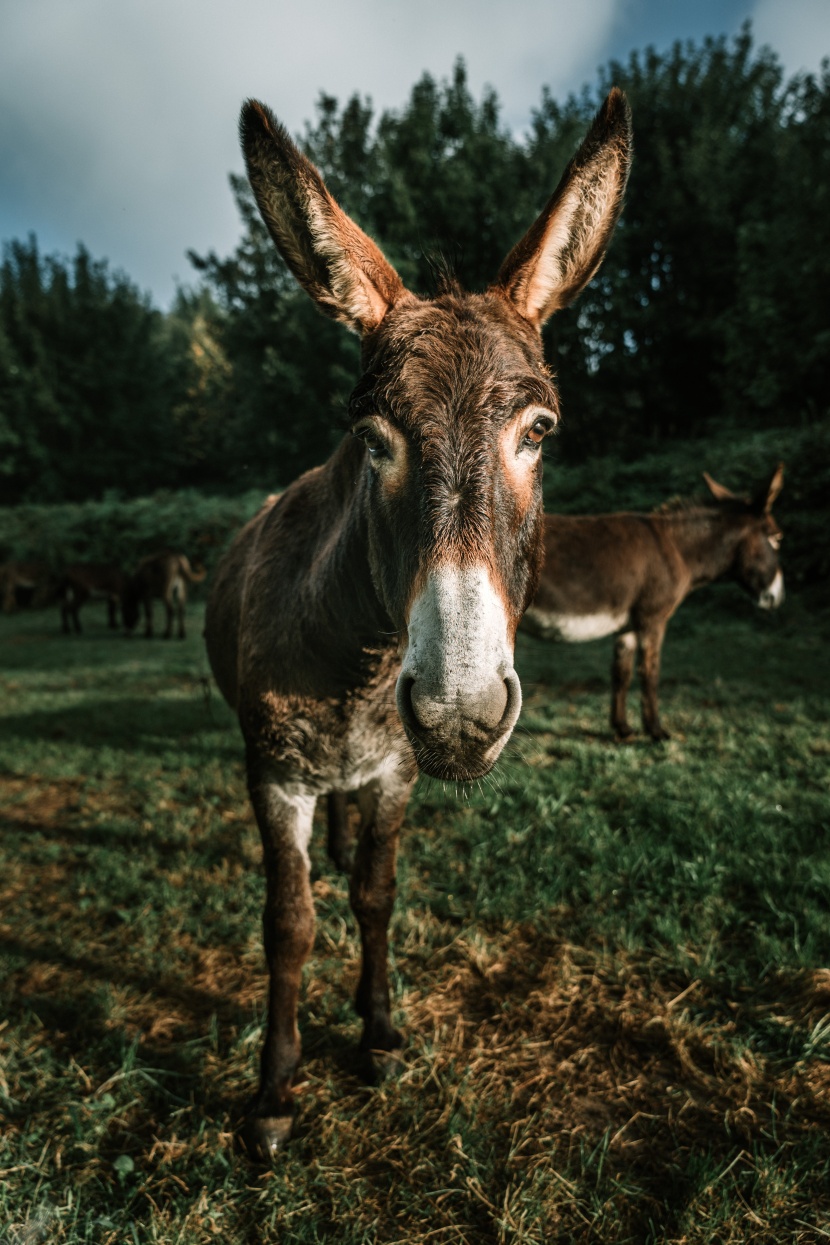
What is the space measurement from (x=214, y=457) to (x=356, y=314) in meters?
40.5

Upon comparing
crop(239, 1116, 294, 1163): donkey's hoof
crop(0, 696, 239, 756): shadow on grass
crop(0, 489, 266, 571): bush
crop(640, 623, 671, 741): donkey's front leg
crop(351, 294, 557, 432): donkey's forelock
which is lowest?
crop(239, 1116, 294, 1163): donkey's hoof

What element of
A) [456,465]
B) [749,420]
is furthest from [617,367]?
[456,465]

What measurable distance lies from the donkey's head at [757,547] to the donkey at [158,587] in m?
11.1

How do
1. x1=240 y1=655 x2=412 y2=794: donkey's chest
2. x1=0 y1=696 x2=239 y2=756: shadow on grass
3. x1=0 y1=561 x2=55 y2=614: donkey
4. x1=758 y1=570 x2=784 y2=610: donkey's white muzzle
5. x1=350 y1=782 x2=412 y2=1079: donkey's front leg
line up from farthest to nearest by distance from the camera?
x1=0 y1=561 x2=55 y2=614: donkey, x1=758 y1=570 x2=784 y2=610: donkey's white muzzle, x1=0 y1=696 x2=239 y2=756: shadow on grass, x1=350 y1=782 x2=412 y2=1079: donkey's front leg, x1=240 y1=655 x2=412 y2=794: donkey's chest

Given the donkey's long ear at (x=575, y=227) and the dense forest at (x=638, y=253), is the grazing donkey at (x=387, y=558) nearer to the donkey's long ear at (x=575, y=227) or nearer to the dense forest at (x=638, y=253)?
the donkey's long ear at (x=575, y=227)

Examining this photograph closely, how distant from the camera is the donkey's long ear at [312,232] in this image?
1666mm

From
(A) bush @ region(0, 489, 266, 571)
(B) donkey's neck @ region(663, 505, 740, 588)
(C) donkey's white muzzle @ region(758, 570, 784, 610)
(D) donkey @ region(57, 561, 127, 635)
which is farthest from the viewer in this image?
(A) bush @ region(0, 489, 266, 571)

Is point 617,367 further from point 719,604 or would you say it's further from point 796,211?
point 719,604

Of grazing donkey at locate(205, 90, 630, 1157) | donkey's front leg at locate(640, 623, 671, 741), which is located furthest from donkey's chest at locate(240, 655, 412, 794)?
donkey's front leg at locate(640, 623, 671, 741)

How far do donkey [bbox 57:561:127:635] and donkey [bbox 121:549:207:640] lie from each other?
0.85 m

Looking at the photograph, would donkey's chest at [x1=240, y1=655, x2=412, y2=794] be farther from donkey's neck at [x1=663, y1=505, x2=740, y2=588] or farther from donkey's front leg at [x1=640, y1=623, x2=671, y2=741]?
donkey's neck at [x1=663, y1=505, x2=740, y2=588]

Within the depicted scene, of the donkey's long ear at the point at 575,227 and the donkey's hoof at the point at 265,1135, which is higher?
the donkey's long ear at the point at 575,227

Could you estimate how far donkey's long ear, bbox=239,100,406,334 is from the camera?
1666 millimetres

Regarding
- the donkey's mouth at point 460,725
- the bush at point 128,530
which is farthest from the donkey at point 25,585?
the donkey's mouth at point 460,725
